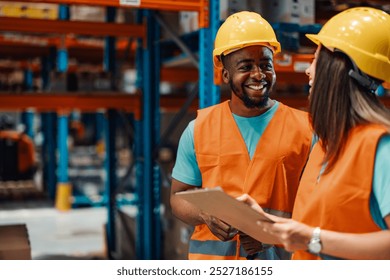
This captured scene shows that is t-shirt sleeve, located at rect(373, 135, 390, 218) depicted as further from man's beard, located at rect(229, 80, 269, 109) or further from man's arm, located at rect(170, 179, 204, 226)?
man's arm, located at rect(170, 179, 204, 226)

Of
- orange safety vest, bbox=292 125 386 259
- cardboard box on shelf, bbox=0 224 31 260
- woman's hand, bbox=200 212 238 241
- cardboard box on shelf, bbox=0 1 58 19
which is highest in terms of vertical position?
cardboard box on shelf, bbox=0 1 58 19

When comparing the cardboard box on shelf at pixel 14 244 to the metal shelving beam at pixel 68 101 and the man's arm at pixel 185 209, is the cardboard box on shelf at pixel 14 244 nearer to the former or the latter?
the man's arm at pixel 185 209

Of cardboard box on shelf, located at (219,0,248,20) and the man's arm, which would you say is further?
cardboard box on shelf, located at (219,0,248,20)

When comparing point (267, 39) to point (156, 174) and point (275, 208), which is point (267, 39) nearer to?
point (275, 208)

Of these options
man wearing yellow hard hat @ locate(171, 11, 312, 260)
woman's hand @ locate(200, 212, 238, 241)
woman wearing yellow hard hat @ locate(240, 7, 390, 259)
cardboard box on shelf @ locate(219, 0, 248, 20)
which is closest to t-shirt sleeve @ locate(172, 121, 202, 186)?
man wearing yellow hard hat @ locate(171, 11, 312, 260)

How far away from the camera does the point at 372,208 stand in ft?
6.17

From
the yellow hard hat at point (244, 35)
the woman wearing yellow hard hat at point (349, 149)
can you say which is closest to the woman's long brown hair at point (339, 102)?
the woman wearing yellow hard hat at point (349, 149)

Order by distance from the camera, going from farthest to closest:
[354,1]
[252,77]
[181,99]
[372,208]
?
1. [181,99]
2. [354,1]
3. [252,77]
4. [372,208]

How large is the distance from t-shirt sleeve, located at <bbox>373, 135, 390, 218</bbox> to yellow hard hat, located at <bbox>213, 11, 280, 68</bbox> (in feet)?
3.43

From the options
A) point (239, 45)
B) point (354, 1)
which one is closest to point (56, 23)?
point (354, 1)

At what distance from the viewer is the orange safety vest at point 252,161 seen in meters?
2.66

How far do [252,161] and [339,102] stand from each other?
804 millimetres

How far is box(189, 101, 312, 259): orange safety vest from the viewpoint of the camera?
2.66 m

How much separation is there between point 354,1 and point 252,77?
126 inches
